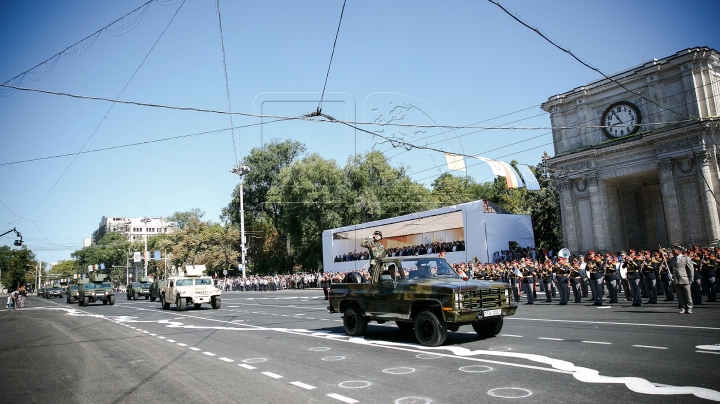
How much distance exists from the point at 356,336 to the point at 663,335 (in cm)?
686

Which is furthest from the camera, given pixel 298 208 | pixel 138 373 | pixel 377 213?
pixel 298 208

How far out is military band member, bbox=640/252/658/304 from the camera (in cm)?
1664

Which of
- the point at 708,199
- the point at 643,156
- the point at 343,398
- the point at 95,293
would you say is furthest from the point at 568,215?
the point at 95,293

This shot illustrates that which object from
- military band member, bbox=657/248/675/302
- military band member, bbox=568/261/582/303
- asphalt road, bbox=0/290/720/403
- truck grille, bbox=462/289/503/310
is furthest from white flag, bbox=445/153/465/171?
truck grille, bbox=462/289/503/310

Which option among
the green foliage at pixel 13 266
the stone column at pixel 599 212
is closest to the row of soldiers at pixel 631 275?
the stone column at pixel 599 212

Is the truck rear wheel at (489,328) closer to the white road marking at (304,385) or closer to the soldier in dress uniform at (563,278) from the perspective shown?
the white road marking at (304,385)

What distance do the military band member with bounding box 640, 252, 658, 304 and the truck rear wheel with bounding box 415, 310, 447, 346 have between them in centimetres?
1108

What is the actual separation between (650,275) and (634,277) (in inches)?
35.6

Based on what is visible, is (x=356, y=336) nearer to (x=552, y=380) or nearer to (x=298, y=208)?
(x=552, y=380)

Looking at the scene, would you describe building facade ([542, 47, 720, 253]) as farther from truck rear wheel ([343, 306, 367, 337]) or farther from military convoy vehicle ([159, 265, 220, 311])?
military convoy vehicle ([159, 265, 220, 311])

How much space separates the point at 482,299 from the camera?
9664mm

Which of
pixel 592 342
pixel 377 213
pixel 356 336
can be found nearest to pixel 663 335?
pixel 592 342

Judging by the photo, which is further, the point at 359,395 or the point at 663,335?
the point at 663,335

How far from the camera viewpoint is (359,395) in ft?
20.7
